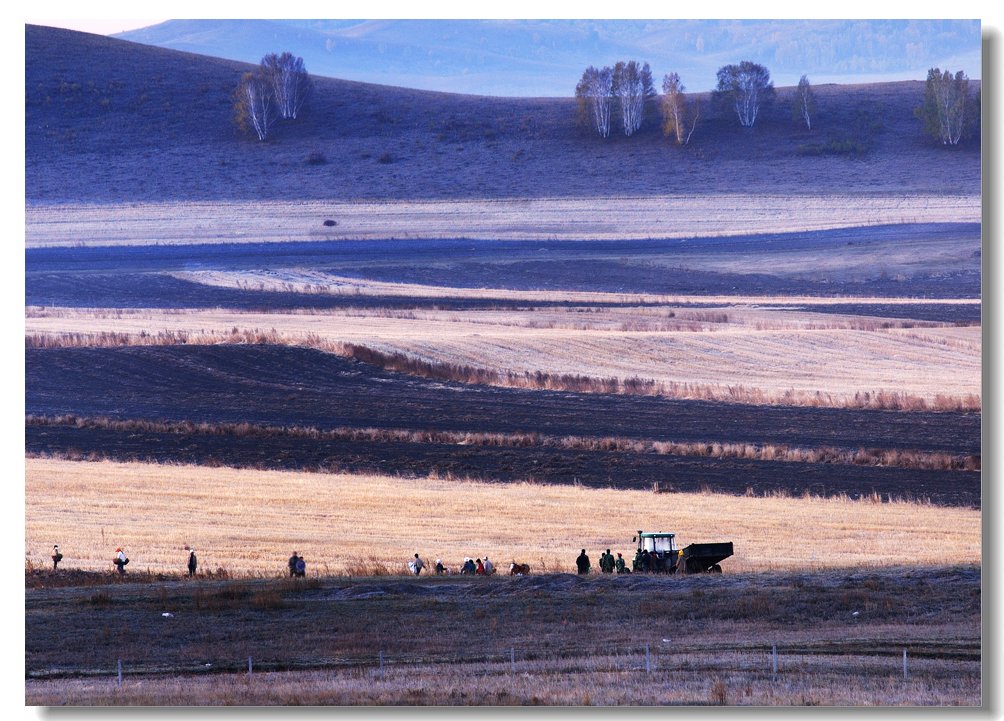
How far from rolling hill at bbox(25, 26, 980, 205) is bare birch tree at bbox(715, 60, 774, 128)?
30cm

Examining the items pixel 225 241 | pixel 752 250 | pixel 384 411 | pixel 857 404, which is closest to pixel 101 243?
pixel 225 241

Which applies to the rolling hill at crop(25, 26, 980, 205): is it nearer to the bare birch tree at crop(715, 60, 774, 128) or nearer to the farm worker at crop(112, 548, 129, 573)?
the bare birch tree at crop(715, 60, 774, 128)

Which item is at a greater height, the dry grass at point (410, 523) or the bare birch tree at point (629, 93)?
the bare birch tree at point (629, 93)

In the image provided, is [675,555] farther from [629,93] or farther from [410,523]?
[629,93]

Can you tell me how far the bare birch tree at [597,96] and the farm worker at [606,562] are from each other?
6.33m

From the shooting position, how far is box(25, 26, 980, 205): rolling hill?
1966 centimetres

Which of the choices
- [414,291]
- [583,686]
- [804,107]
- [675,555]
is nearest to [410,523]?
[675,555]

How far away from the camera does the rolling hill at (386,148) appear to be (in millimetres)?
19656

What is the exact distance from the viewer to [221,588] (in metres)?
15.7

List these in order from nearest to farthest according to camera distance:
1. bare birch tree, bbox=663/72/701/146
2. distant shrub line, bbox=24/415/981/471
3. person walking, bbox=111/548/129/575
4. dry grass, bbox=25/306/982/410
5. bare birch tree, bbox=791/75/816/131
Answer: person walking, bbox=111/548/129/575 → bare birch tree, bbox=663/72/701/146 → distant shrub line, bbox=24/415/981/471 → bare birch tree, bbox=791/75/816/131 → dry grass, bbox=25/306/982/410

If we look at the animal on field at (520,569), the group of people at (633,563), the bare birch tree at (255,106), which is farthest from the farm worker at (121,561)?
the bare birch tree at (255,106)

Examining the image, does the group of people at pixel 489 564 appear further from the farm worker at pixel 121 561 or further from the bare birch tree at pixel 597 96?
the bare birch tree at pixel 597 96

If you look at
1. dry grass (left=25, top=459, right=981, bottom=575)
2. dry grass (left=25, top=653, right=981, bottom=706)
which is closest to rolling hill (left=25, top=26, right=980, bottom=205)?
dry grass (left=25, top=459, right=981, bottom=575)

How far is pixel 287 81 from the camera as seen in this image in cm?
1988
